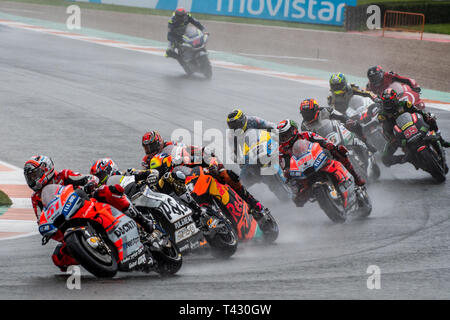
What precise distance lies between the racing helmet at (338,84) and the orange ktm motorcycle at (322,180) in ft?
12.8

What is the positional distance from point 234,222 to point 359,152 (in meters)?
4.19

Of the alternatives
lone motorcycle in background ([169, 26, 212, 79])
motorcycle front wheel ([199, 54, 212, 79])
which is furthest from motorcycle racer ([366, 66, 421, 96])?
motorcycle front wheel ([199, 54, 212, 79])

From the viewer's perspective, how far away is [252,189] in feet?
42.7

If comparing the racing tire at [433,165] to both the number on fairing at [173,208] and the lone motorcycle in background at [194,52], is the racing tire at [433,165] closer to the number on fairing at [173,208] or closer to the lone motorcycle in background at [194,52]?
the number on fairing at [173,208]

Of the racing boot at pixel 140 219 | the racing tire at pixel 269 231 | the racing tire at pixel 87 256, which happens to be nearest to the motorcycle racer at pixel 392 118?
the racing tire at pixel 269 231

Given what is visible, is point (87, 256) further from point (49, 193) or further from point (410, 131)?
point (410, 131)

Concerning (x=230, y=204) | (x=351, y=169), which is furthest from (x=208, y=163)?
(x=351, y=169)

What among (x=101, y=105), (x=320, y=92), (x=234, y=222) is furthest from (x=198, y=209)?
(x=320, y=92)

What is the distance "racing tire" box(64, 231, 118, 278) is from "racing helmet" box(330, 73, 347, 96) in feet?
26.1

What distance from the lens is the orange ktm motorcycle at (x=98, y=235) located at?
7.11 metres

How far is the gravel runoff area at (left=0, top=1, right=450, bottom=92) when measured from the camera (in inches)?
892

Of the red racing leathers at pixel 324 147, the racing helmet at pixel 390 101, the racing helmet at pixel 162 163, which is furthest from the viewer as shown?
the racing helmet at pixel 390 101

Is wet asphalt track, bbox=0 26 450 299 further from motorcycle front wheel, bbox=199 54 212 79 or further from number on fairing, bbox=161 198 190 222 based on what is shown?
number on fairing, bbox=161 198 190 222

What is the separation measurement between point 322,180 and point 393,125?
3.63m
